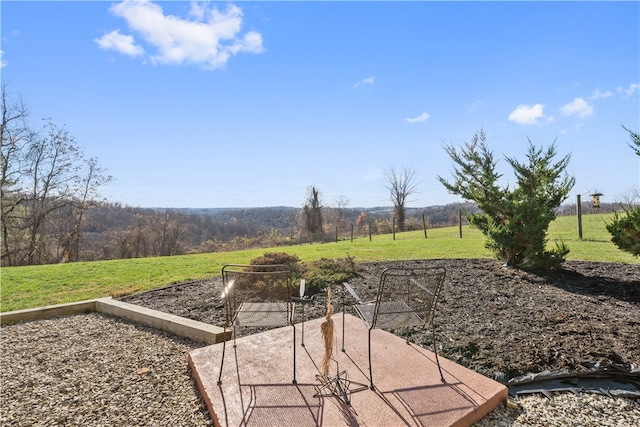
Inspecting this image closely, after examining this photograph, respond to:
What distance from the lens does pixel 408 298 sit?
270 centimetres

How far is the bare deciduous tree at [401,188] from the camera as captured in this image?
27.7 meters

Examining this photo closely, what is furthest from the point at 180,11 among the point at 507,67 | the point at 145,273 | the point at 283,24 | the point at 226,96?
the point at 507,67

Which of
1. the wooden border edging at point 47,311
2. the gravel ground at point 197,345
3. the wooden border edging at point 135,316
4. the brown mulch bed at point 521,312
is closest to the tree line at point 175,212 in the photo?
the brown mulch bed at point 521,312

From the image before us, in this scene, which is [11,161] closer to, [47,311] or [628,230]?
[47,311]

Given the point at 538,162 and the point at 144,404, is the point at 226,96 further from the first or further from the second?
the point at 144,404

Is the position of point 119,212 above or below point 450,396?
above

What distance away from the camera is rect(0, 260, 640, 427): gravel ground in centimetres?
210

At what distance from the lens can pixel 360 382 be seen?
2.28 m

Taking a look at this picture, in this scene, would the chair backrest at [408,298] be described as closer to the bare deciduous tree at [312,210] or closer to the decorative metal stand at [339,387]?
the decorative metal stand at [339,387]

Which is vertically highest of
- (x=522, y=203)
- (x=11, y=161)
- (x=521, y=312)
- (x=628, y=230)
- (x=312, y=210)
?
(x=11, y=161)

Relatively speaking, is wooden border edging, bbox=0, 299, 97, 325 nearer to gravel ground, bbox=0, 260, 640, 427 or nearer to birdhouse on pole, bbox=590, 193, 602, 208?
gravel ground, bbox=0, 260, 640, 427

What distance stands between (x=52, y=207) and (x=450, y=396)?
19.4m

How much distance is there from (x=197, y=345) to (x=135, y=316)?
140 centimetres

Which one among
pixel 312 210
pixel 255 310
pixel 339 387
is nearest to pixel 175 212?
pixel 312 210
